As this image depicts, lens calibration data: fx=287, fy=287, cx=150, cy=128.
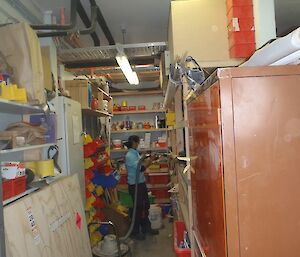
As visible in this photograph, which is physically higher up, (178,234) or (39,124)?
(39,124)

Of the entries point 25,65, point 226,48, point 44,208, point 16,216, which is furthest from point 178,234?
point 25,65

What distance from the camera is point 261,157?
91 cm

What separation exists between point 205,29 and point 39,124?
65.2 inches

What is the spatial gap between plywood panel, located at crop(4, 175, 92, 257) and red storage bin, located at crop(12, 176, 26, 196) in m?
0.07

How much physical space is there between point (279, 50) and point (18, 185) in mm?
1801

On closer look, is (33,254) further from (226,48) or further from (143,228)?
(143,228)

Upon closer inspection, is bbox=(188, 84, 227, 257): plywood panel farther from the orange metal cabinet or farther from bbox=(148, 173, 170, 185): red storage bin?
bbox=(148, 173, 170, 185): red storage bin

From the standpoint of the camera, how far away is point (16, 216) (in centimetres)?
179

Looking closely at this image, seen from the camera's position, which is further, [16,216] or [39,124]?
[39,124]

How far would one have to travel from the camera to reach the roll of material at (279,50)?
0.82m

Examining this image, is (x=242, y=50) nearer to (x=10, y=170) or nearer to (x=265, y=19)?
(x=265, y=19)

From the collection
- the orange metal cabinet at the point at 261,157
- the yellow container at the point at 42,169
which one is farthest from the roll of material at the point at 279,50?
the yellow container at the point at 42,169

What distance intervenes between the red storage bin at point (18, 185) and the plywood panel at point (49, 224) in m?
0.07

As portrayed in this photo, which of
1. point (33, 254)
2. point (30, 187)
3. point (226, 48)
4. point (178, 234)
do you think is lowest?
point (178, 234)
